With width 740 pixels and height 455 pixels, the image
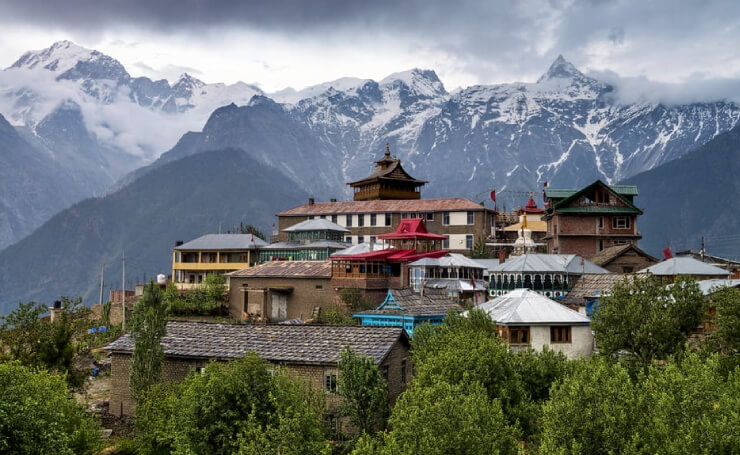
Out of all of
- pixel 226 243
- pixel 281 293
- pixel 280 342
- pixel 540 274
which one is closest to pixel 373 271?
pixel 281 293

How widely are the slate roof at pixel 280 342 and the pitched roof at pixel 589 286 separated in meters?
28.3

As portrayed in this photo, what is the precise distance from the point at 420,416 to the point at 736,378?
14.2 meters

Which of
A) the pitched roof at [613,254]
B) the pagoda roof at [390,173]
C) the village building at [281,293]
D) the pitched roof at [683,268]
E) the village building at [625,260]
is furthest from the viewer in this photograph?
the pagoda roof at [390,173]

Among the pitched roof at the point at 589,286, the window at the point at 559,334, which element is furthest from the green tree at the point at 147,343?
the pitched roof at the point at 589,286

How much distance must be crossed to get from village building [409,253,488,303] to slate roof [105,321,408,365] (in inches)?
1173

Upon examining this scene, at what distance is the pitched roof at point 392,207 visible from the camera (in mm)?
98750

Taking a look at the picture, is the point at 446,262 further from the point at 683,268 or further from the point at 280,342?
the point at 280,342

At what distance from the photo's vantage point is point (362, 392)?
111 ft

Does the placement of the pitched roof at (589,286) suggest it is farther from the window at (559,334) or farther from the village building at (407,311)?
the window at (559,334)

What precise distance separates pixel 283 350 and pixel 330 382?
11.2 feet

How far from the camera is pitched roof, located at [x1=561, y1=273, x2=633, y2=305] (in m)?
62.8

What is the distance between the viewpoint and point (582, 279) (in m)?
66.7

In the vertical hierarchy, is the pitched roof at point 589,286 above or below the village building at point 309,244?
below

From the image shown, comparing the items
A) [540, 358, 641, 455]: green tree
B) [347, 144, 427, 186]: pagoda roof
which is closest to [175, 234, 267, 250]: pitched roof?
[347, 144, 427, 186]: pagoda roof
